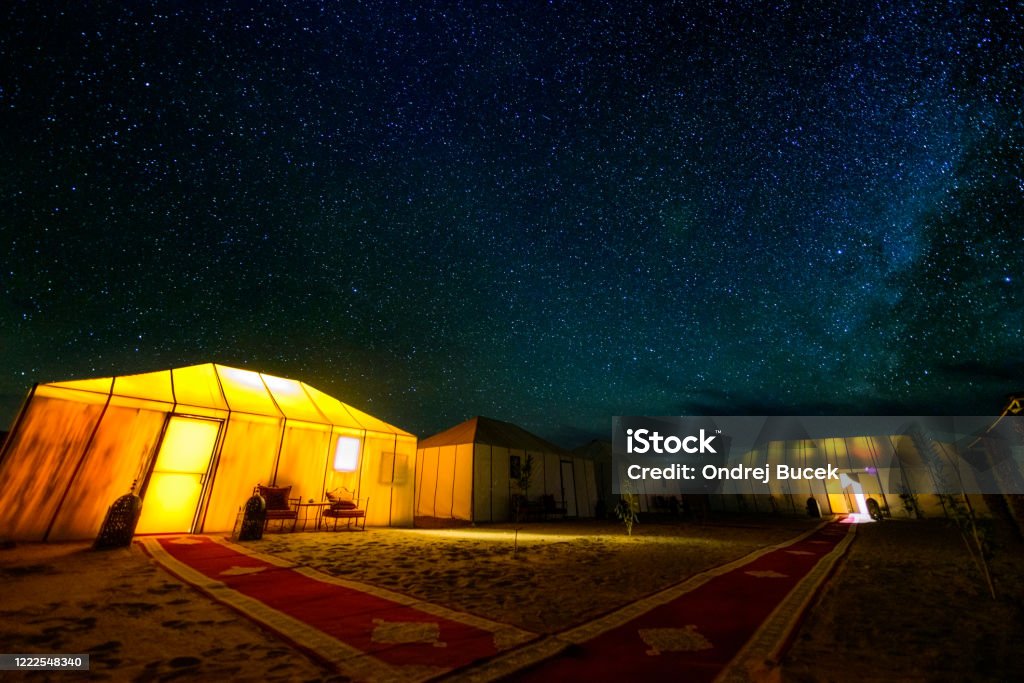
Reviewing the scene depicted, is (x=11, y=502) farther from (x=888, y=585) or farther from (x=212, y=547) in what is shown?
(x=888, y=585)

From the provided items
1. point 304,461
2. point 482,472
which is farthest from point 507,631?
point 482,472

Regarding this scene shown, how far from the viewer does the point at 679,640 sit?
2.90 meters

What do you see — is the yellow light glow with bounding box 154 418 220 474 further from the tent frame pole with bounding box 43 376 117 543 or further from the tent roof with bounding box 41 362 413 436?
the tent frame pole with bounding box 43 376 117 543

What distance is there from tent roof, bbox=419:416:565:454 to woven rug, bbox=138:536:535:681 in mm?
10818

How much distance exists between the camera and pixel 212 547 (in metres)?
6.98

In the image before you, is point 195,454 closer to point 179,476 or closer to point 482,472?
point 179,476

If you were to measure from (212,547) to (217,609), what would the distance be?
4654mm

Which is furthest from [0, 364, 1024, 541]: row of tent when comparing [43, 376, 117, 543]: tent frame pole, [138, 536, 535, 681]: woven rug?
[138, 536, 535, 681]: woven rug

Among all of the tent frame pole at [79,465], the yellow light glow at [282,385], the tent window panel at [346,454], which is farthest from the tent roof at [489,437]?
the tent frame pole at [79,465]

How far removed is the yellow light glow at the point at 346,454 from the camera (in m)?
11.2

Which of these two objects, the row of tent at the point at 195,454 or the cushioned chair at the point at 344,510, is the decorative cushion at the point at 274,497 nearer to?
the row of tent at the point at 195,454

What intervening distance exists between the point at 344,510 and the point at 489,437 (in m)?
6.83

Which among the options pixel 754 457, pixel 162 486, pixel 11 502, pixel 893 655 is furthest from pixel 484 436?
pixel 754 457

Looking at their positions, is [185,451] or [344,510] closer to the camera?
[185,451]
